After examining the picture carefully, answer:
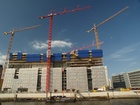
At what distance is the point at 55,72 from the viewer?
140m

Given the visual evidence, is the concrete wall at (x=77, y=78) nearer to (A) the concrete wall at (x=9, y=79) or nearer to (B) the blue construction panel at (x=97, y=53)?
(B) the blue construction panel at (x=97, y=53)

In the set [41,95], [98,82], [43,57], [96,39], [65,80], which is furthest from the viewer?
[96,39]

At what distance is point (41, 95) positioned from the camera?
9969cm

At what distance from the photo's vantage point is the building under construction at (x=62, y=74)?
135250 millimetres

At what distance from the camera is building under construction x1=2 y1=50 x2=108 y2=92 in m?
135

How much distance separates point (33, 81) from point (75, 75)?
41828mm

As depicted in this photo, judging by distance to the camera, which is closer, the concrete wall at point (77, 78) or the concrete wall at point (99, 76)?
the concrete wall at point (77, 78)

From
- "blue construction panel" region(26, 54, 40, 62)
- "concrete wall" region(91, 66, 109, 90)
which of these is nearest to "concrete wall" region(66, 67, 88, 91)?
"concrete wall" region(91, 66, 109, 90)

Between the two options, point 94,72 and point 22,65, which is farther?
point 22,65

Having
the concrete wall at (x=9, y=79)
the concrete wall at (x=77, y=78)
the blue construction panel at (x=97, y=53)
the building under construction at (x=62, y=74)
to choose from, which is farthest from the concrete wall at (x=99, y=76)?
the concrete wall at (x=9, y=79)

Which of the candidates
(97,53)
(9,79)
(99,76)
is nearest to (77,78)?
(99,76)

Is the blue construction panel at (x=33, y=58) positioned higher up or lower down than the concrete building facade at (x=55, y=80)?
higher up

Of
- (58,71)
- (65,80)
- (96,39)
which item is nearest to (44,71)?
(58,71)

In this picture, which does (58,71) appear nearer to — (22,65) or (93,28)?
(22,65)
